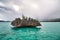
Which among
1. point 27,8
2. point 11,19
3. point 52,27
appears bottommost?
point 52,27

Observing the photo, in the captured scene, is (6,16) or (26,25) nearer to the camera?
(6,16)

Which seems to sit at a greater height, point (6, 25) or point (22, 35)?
point (6, 25)

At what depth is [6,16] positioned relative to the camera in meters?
2.81

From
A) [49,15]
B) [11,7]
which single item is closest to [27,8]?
[11,7]

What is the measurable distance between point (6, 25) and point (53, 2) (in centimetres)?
142

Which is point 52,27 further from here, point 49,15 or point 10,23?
point 10,23

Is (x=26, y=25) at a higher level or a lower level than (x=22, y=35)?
higher

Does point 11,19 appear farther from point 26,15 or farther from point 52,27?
point 52,27

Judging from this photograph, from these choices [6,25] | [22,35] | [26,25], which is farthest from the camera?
[26,25]

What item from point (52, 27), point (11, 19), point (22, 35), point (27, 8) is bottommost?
point (22, 35)

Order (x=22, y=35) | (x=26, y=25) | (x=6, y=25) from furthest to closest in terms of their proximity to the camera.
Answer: (x=26, y=25), (x=6, y=25), (x=22, y=35)

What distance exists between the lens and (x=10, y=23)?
9.27ft

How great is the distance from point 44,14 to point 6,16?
1.03m

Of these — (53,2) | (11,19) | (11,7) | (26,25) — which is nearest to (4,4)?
(11,7)
